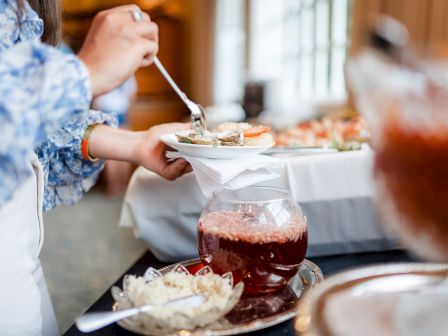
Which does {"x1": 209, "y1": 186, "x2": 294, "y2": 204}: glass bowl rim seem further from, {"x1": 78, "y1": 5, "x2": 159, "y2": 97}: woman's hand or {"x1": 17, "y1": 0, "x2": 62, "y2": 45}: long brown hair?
{"x1": 17, "y1": 0, "x2": 62, "y2": 45}: long brown hair

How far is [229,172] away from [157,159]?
181 mm

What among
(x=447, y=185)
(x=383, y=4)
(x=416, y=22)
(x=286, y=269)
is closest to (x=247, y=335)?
(x=286, y=269)

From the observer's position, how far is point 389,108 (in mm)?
387

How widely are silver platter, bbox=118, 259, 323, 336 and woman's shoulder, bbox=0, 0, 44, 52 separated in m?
0.37

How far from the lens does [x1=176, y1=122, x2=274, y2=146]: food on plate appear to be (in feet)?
2.40

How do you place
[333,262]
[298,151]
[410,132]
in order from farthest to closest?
[298,151] → [333,262] → [410,132]

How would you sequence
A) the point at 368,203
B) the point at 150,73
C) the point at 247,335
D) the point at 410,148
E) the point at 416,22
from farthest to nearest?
the point at 150,73, the point at 416,22, the point at 368,203, the point at 247,335, the point at 410,148

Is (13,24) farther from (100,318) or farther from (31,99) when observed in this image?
(100,318)

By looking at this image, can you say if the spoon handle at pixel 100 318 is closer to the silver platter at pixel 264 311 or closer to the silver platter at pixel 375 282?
the silver platter at pixel 264 311

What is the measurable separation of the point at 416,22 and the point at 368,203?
168cm

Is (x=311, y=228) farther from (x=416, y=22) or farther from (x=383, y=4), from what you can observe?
(x=383, y=4)

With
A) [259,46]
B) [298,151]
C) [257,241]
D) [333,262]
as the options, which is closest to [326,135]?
[298,151]

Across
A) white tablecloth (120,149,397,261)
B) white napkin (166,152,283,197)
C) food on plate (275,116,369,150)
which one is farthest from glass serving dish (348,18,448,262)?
food on plate (275,116,369,150)

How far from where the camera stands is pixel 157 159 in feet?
2.66
